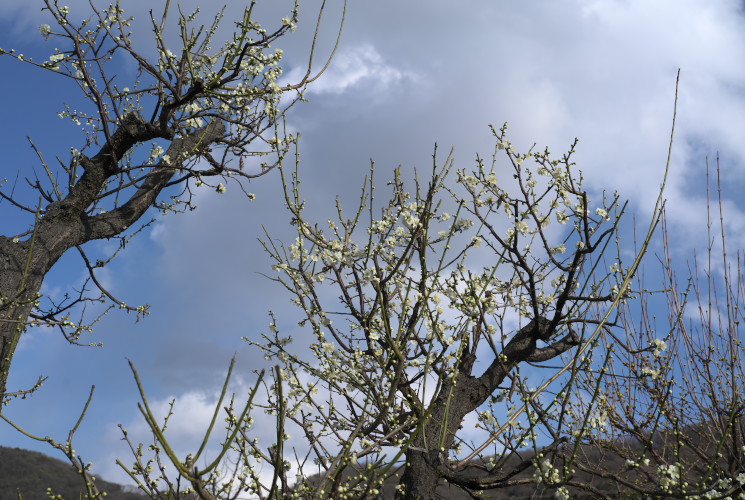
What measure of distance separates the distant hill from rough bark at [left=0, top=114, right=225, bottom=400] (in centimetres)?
1420

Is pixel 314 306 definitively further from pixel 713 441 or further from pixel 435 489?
pixel 713 441

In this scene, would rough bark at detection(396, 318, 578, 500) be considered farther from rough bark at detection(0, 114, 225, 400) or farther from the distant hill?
the distant hill

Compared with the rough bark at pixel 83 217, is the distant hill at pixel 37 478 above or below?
below

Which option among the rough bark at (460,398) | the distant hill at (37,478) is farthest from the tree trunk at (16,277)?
the distant hill at (37,478)

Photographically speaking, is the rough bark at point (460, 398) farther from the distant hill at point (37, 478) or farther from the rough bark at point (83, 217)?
the distant hill at point (37, 478)

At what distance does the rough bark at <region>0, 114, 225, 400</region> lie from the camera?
19.1ft

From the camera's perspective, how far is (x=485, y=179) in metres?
5.56

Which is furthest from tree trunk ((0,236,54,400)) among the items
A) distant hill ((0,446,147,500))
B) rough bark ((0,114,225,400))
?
distant hill ((0,446,147,500))

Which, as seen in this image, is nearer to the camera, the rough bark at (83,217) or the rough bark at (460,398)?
the rough bark at (460,398)

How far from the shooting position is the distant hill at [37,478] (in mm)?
18428

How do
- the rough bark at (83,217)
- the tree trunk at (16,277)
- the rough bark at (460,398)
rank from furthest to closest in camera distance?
the rough bark at (83,217)
the tree trunk at (16,277)
the rough bark at (460,398)

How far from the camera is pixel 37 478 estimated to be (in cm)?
1973

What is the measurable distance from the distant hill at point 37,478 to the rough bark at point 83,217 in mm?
14201

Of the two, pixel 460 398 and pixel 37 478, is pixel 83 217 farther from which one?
pixel 37 478
